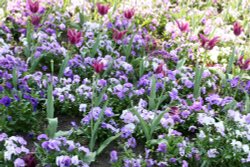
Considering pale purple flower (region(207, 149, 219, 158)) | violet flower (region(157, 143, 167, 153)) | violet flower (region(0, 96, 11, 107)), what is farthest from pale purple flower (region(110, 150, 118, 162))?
violet flower (region(0, 96, 11, 107))

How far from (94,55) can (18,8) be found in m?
1.17

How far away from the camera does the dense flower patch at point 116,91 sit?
3.42 metres

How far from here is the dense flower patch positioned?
3422mm

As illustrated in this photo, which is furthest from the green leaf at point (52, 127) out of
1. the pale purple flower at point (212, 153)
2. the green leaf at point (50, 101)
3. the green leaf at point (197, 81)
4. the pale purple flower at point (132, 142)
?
the green leaf at point (197, 81)

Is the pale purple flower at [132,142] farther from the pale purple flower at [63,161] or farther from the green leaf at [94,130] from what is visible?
the pale purple flower at [63,161]

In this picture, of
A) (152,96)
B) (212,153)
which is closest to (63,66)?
(152,96)

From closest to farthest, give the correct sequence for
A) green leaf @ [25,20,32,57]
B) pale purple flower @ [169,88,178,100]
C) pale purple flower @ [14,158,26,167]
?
pale purple flower @ [14,158,26,167]
pale purple flower @ [169,88,178,100]
green leaf @ [25,20,32,57]

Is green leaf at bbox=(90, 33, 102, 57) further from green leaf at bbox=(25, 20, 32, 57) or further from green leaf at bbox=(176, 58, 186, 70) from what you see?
green leaf at bbox=(176, 58, 186, 70)

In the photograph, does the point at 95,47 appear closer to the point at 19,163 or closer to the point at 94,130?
the point at 94,130

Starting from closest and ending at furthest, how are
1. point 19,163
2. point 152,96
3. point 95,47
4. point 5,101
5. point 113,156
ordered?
point 19,163
point 113,156
point 5,101
point 152,96
point 95,47

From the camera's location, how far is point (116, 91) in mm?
4070

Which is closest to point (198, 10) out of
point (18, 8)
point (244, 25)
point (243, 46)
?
point (244, 25)

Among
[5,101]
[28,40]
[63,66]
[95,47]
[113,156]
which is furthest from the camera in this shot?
[95,47]

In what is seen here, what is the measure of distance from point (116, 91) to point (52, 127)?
894 mm
